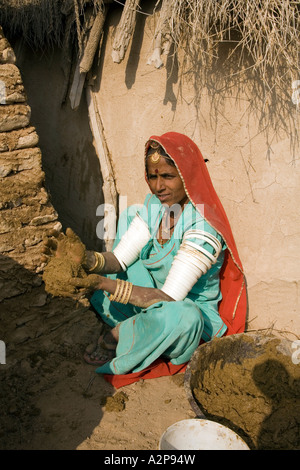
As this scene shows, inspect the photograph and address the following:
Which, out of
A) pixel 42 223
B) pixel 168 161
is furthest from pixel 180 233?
pixel 42 223

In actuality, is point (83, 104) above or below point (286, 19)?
below

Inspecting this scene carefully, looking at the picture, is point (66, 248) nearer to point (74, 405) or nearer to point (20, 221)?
point (20, 221)

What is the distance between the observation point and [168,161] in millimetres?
2734

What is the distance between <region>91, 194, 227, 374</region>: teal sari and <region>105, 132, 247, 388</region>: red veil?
6 cm

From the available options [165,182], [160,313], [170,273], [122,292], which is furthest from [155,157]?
[160,313]

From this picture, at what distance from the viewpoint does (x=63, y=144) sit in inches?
163

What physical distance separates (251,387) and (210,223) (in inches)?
43.6

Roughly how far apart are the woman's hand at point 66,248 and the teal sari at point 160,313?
57 centimetres
